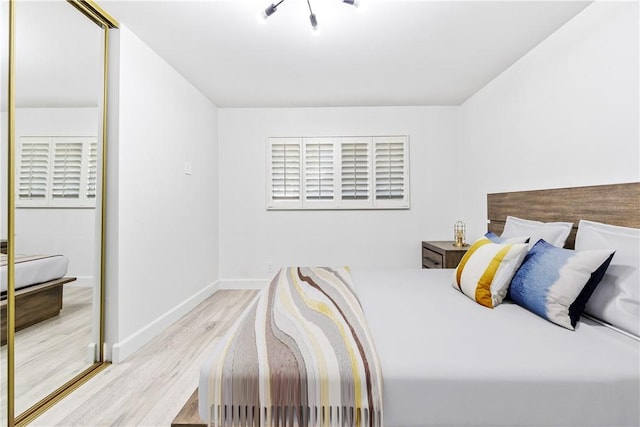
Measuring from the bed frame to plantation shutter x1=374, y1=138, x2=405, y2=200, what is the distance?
3365 mm

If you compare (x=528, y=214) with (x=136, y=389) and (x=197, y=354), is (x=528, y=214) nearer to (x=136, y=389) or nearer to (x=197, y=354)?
(x=197, y=354)

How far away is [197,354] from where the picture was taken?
92.6 inches

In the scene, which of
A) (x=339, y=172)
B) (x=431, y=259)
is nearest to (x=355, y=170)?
(x=339, y=172)

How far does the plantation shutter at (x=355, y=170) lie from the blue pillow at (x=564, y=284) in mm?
2641

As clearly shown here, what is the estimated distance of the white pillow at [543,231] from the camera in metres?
1.96

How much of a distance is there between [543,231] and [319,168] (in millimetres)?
2663

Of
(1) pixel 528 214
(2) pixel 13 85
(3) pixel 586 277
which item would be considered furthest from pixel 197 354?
(1) pixel 528 214

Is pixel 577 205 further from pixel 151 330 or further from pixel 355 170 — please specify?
pixel 151 330

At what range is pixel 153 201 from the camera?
2.70 meters

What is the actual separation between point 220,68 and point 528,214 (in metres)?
3.18

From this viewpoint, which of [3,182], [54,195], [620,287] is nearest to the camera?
[620,287]

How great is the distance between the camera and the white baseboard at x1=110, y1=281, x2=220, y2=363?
2242mm

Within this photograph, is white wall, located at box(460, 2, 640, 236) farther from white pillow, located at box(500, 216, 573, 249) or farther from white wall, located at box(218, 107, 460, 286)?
white wall, located at box(218, 107, 460, 286)

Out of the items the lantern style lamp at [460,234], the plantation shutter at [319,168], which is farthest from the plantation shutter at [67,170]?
the lantern style lamp at [460,234]
